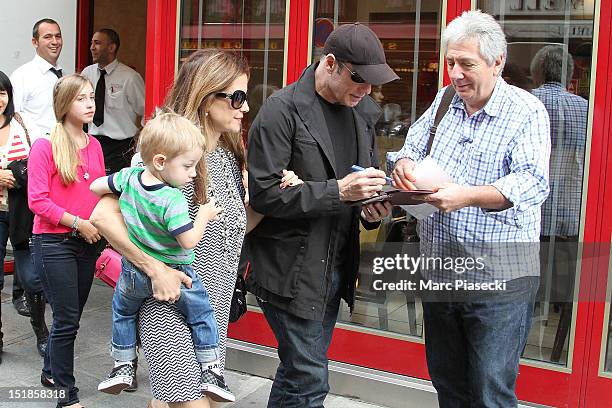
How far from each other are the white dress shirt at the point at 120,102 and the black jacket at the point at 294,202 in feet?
13.4

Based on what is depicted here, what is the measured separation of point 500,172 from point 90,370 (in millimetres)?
3301

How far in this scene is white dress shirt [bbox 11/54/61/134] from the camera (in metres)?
6.40

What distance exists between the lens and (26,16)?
718 centimetres

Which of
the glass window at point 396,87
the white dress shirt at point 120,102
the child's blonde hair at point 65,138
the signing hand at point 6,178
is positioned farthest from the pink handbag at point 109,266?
the white dress shirt at point 120,102

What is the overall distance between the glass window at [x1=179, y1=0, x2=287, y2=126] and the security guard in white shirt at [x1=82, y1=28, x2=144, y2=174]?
182 centimetres

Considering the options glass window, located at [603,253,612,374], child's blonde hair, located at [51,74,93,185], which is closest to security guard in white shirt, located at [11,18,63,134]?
child's blonde hair, located at [51,74,93,185]

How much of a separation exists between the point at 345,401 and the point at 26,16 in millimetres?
4659

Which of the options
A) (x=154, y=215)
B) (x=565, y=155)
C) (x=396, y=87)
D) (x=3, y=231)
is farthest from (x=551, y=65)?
(x=3, y=231)

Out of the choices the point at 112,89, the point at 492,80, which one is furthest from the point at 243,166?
the point at 112,89

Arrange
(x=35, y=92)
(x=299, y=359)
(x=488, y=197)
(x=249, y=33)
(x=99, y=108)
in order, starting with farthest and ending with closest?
(x=99, y=108), (x=35, y=92), (x=249, y=33), (x=299, y=359), (x=488, y=197)

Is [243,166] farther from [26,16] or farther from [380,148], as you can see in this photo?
[26,16]

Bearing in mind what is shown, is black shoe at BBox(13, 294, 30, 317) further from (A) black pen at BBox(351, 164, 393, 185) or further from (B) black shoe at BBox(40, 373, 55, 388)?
(A) black pen at BBox(351, 164, 393, 185)

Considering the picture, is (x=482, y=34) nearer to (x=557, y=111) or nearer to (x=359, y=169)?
(x=359, y=169)

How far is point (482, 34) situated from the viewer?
3.02m
